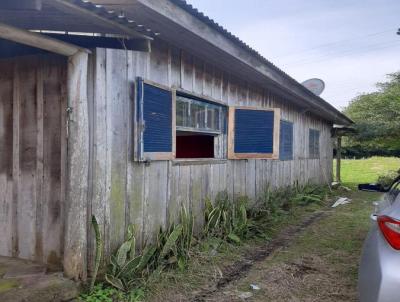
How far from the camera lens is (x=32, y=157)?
355 centimetres

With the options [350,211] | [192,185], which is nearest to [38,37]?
[192,185]

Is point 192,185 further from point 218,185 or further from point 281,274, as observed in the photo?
point 281,274

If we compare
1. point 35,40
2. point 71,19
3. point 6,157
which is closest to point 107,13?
point 71,19

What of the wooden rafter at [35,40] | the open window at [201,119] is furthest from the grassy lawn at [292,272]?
the wooden rafter at [35,40]

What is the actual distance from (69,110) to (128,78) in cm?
78

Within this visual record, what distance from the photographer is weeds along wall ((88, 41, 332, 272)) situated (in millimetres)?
3301

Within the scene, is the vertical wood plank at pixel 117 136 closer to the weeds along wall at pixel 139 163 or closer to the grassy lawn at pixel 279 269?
the weeds along wall at pixel 139 163

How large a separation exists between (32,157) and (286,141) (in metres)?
6.20

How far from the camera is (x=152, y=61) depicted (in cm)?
400

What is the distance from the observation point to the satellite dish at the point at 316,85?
12.0 metres

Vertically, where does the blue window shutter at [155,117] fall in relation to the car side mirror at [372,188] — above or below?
above

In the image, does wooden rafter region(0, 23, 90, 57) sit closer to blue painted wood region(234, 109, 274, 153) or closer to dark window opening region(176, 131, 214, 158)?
blue painted wood region(234, 109, 274, 153)

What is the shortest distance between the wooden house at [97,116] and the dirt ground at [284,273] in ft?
2.47

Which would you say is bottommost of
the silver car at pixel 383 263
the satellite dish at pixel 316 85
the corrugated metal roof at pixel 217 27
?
the silver car at pixel 383 263
